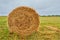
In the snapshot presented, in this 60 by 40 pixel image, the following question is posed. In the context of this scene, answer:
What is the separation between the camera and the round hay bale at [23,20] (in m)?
11.1

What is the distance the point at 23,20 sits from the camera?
37.5 feet

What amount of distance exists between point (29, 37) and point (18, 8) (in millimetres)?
1777

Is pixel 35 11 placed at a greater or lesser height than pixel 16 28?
greater

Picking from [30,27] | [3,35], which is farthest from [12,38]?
[30,27]

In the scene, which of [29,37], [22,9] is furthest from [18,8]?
[29,37]

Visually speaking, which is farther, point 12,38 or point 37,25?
point 37,25

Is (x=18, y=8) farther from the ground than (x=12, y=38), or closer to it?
farther from the ground

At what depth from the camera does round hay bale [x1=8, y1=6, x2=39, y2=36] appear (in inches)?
437

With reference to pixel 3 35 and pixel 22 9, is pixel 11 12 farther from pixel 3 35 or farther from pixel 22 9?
pixel 3 35

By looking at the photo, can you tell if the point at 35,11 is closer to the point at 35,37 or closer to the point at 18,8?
the point at 18,8

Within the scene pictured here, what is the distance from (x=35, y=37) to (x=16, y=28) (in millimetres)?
1433

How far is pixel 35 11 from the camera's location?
11211 mm

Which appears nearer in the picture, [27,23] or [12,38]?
[12,38]

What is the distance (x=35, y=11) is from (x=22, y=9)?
69 centimetres
